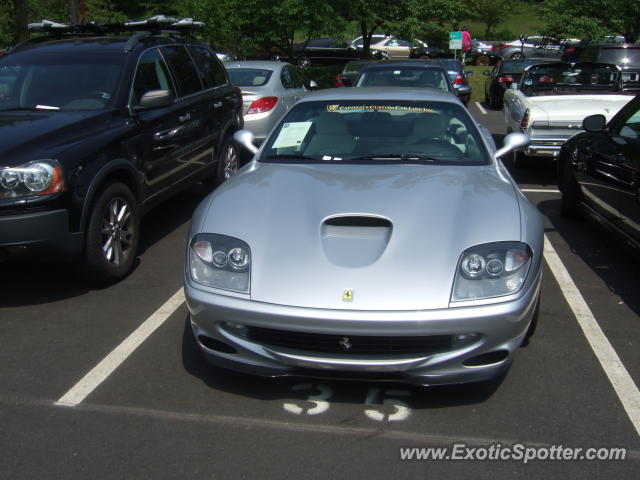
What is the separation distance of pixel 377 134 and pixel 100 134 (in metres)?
2.12

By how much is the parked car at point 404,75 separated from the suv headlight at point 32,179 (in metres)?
6.77

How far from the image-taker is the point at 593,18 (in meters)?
22.8

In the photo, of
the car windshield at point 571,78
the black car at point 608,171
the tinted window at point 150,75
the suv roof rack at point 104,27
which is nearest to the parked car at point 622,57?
the car windshield at point 571,78

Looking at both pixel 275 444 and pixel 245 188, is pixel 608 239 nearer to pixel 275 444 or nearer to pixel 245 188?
pixel 245 188

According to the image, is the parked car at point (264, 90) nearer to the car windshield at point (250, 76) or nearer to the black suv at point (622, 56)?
the car windshield at point (250, 76)

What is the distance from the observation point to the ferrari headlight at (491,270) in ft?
11.2

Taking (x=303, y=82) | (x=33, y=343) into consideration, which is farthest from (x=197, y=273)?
(x=303, y=82)

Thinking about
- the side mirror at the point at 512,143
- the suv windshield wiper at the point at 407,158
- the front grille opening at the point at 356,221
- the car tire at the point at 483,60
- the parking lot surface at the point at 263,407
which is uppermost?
the side mirror at the point at 512,143

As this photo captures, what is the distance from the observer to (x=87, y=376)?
3.97 meters

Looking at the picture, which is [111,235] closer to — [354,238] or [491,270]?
[354,238]

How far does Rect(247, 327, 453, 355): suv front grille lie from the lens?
132 inches

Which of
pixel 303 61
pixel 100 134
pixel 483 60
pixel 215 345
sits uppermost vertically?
pixel 100 134

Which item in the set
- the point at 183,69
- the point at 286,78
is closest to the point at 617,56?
the point at 286,78

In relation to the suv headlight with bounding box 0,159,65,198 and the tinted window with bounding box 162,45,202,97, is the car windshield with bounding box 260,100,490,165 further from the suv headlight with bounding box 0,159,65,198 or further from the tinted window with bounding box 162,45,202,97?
the tinted window with bounding box 162,45,202,97
